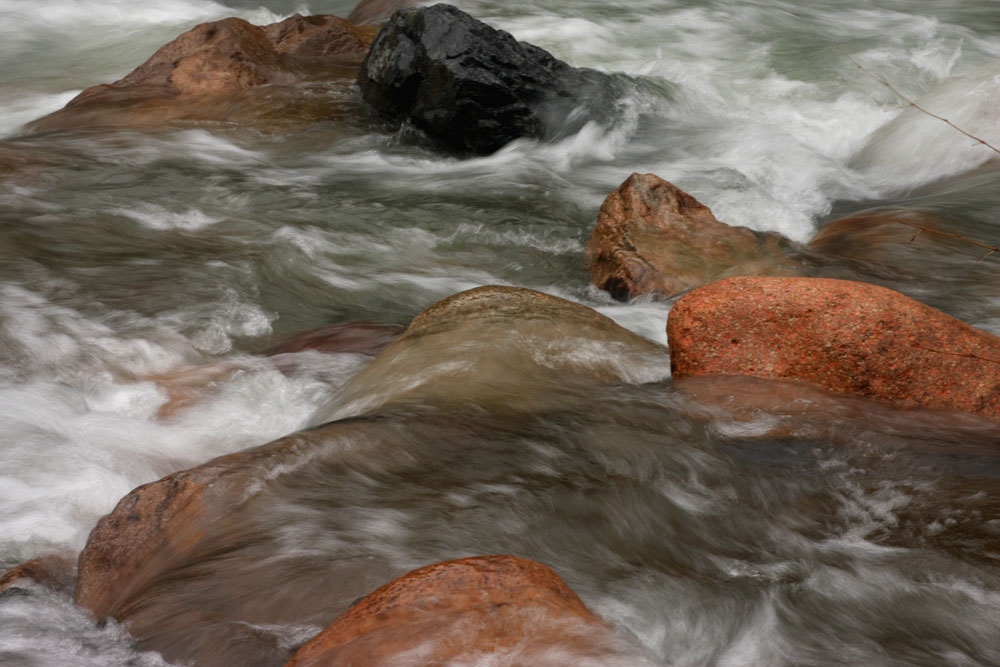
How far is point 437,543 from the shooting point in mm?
3164

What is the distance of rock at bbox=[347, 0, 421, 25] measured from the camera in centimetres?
1316

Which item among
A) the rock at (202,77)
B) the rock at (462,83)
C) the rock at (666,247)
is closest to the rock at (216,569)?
the rock at (666,247)

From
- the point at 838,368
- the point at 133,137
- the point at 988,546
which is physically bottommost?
the point at 988,546

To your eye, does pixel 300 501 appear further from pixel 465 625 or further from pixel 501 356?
pixel 501 356

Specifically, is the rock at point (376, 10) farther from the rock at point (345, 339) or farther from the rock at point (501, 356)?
the rock at point (501, 356)

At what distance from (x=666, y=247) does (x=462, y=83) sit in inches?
127

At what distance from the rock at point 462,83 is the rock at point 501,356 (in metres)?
4.22

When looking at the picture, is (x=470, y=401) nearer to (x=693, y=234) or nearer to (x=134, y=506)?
(x=134, y=506)

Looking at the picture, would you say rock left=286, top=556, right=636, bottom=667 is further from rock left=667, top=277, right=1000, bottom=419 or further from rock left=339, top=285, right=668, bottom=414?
rock left=667, top=277, right=1000, bottom=419

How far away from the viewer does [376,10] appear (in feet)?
44.1

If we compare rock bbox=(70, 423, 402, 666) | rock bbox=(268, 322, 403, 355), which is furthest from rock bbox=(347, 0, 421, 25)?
rock bbox=(70, 423, 402, 666)

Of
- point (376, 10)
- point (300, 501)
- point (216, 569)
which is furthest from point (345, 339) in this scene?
point (376, 10)

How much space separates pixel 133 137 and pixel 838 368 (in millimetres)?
6731

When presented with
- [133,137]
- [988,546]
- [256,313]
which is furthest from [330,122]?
[988,546]
